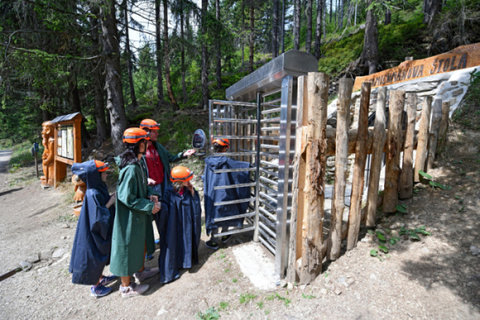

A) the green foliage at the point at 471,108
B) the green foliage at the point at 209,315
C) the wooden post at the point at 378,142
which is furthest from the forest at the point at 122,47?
the green foliage at the point at 209,315

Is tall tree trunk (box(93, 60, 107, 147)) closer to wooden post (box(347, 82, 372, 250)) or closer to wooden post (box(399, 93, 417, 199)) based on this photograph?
wooden post (box(347, 82, 372, 250))

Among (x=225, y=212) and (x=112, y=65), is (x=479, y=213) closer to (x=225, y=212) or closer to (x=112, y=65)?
(x=225, y=212)

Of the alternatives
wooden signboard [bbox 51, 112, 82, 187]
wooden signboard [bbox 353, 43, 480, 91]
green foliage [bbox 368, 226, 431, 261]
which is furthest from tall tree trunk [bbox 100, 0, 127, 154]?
wooden signboard [bbox 353, 43, 480, 91]

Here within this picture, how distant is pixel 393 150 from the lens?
3027 millimetres

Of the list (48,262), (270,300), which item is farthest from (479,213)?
(48,262)

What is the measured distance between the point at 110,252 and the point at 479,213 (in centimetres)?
463

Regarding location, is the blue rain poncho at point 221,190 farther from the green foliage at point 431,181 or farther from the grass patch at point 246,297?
the green foliage at point 431,181

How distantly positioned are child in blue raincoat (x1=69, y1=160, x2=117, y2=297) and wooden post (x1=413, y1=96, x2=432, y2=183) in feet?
14.5

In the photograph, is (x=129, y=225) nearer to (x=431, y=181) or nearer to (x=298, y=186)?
(x=298, y=186)

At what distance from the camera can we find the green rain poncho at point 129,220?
2.74 meters

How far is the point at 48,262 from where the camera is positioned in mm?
3928

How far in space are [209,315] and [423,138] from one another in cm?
378

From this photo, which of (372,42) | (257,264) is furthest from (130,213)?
(372,42)

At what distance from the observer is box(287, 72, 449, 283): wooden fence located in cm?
246
